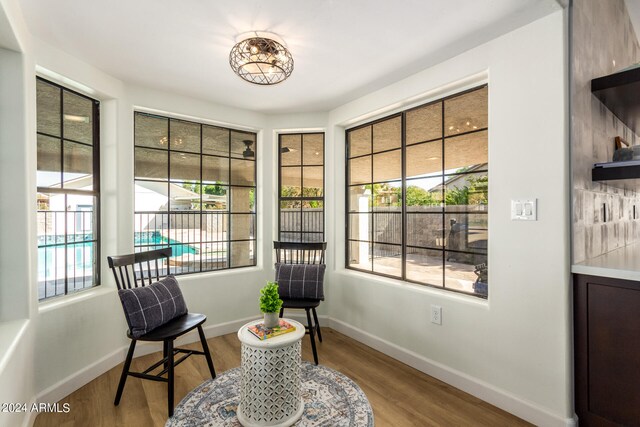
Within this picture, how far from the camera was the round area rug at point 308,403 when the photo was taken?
76.8 inches

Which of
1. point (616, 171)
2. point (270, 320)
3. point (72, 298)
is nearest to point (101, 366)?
point (72, 298)

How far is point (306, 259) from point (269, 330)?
164 cm

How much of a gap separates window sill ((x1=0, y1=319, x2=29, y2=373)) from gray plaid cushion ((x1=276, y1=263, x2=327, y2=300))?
1787 mm

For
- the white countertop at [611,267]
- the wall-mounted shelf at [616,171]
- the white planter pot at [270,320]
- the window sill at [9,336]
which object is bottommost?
the white planter pot at [270,320]

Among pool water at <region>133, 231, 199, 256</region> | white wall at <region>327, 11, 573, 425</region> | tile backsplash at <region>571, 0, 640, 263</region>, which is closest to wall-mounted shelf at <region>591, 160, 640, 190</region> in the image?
tile backsplash at <region>571, 0, 640, 263</region>

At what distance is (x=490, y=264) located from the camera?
7.13ft

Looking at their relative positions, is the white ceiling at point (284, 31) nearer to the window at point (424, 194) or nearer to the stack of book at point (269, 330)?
the window at point (424, 194)

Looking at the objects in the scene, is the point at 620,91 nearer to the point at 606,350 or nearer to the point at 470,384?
the point at 606,350

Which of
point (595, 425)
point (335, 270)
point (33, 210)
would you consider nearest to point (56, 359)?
point (33, 210)

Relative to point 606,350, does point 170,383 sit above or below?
below

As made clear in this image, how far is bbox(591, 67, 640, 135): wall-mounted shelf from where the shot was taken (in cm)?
185

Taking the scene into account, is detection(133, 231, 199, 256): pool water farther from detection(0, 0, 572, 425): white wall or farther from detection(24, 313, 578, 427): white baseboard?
detection(24, 313, 578, 427): white baseboard

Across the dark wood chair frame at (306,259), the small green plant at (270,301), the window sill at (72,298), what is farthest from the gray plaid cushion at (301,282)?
the window sill at (72,298)

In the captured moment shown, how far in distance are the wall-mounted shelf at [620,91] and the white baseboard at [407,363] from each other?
1.99m
